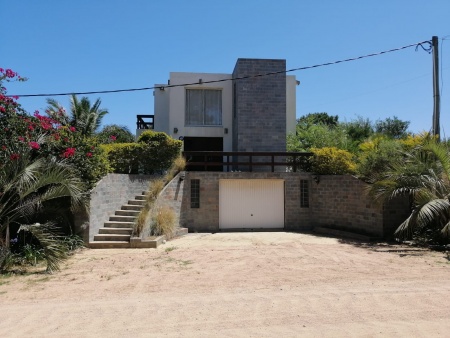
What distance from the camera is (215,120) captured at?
60.4ft

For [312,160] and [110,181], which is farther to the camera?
[312,160]

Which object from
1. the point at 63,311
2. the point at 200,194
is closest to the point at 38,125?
the point at 63,311

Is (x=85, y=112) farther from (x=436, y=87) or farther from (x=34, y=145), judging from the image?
(x=436, y=87)

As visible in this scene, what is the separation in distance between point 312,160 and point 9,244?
10710 mm

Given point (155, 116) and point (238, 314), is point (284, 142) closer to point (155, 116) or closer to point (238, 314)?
point (155, 116)

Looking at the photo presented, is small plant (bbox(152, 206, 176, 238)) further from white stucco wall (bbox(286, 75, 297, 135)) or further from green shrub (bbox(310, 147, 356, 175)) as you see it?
white stucco wall (bbox(286, 75, 297, 135))

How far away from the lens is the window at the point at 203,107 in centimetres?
1820

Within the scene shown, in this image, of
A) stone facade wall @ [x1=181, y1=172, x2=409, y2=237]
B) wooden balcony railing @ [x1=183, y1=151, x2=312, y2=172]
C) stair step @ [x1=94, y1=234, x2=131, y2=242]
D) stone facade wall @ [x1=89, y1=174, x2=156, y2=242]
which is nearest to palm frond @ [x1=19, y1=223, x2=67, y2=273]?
stone facade wall @ [x1=89, y1=174, x2=156, y2=242]

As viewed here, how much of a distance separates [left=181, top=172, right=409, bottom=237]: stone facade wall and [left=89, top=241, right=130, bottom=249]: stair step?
3.76 m

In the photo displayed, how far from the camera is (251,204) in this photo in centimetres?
1448

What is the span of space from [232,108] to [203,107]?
150 centimetres

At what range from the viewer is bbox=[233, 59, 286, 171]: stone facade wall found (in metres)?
16.9

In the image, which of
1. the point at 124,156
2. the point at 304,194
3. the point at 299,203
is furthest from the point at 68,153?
the point at 304,194

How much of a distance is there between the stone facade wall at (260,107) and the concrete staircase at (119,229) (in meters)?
6.70
